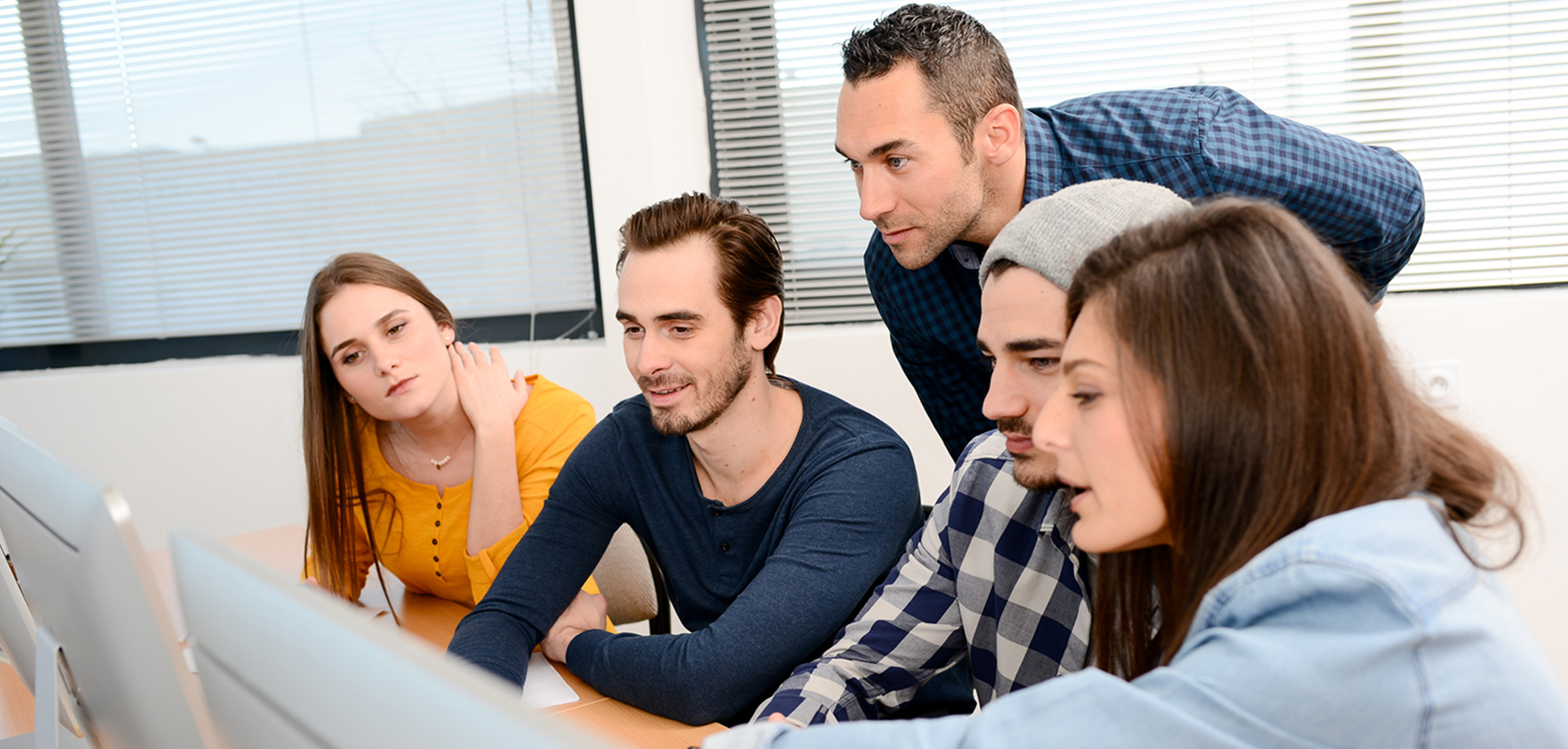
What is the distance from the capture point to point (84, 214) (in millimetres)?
3488

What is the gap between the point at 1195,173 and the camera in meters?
1.73

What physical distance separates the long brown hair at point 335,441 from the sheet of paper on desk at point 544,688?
0.58 meters

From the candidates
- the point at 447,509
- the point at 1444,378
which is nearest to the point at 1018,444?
the point at 447,509

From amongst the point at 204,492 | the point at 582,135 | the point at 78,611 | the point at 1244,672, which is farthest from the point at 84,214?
the point at 1244,672

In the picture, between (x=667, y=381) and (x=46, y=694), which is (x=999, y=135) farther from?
(x=46, y=694)

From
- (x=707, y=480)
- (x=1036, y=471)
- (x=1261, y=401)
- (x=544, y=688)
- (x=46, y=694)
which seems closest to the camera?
(x=1261, y=401)

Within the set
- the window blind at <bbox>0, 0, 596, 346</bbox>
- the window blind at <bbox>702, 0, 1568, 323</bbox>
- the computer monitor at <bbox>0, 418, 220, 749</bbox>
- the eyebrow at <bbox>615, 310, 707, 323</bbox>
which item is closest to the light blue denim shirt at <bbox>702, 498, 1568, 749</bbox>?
the computer monitor at <bbox>0, 418, 220, 749</bbox>

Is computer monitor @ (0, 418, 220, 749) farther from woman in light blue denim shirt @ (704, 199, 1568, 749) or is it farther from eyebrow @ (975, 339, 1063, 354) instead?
eyebrow @ (975, 339, 1063, 354)

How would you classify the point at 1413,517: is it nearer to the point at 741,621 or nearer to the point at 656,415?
the point at 741,621

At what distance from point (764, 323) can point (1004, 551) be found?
0.66m

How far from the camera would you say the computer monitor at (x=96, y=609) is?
2.60 feet

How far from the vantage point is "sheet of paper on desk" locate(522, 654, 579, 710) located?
1415mm

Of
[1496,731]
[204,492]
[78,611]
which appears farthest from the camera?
[204,492]

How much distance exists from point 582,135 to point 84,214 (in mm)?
1847
